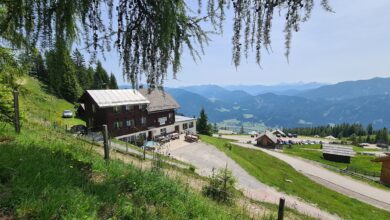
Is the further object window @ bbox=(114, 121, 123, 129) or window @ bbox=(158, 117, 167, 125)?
window @ bbox=(158, 117, 167, 125)

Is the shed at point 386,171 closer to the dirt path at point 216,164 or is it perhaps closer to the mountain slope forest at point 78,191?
the dirt path at point 216,164

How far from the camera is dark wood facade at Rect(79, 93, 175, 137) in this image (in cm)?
3803

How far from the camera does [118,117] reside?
129ft

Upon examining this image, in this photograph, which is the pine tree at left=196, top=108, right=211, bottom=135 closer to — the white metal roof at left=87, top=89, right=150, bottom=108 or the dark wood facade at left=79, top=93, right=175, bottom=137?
the dark wood facade at left=79, top=93, right=175, bottom=137

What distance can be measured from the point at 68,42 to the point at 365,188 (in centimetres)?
4583

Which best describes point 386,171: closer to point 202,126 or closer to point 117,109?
point 117,109

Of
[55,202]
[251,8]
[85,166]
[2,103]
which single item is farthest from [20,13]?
[2,103]

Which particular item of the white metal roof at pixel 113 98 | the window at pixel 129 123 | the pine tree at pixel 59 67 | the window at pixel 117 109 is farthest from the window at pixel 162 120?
the pine tree at pixel 59 67

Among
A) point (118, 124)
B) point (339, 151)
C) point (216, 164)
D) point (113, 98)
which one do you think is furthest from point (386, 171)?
point (113, 98)

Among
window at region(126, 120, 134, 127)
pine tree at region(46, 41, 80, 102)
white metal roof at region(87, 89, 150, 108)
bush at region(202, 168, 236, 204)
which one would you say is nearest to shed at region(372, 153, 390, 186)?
white metal roof at region(87, 89, 150, 108)

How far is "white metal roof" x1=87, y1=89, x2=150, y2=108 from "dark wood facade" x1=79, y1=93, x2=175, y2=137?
24.1 inches

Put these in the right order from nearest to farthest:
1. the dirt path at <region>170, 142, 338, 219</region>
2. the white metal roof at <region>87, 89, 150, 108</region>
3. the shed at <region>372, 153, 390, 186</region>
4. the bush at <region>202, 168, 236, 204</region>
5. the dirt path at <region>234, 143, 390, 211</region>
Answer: the bush at <region>202, 168, 236, 204</region> < the dirt path at <region>170, 142, 338, 219</region> < the dirt path at <region>234, 143, 390, 211</region> < the white metal roof at <region>87, 89, 150, 108</region> < the shed at <region>372, 153, 390, 186</region>

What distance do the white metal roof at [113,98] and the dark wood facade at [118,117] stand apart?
613 mm

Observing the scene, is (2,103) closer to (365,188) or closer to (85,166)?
(85,166)
